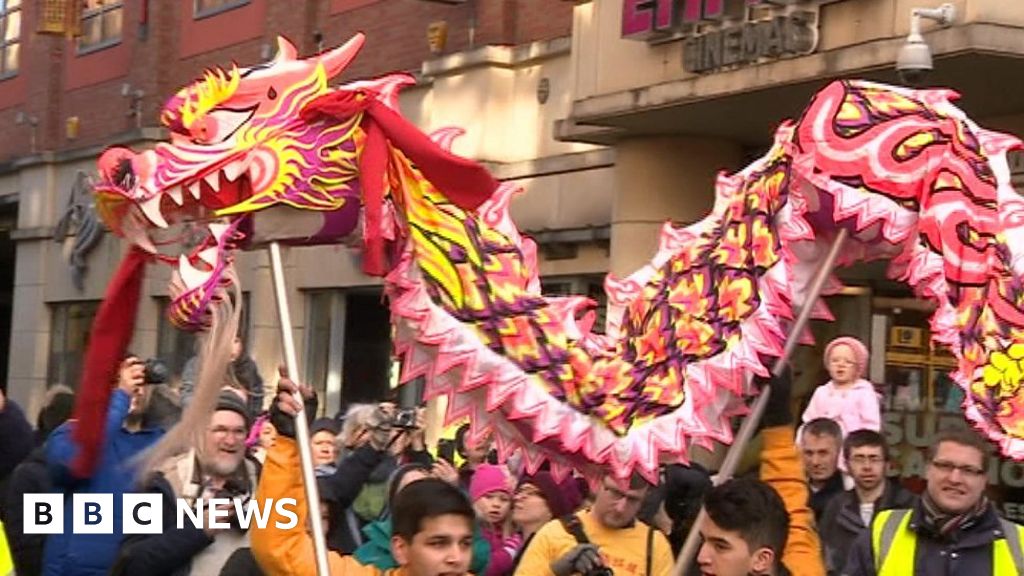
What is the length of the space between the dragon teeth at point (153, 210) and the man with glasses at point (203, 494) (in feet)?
4.11

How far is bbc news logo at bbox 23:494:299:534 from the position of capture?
7000mm

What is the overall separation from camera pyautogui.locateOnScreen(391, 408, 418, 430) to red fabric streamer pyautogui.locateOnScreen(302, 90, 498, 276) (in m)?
3.08

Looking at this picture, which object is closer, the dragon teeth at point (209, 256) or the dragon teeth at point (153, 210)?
the dragon teeth at point (153, 210)

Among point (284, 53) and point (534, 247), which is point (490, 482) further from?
point (284, 53)

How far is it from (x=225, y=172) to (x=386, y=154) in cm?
43

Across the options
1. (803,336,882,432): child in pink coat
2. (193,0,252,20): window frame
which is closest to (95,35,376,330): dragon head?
(803,336,882,432): child in pink coat

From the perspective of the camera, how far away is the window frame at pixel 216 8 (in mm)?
24828

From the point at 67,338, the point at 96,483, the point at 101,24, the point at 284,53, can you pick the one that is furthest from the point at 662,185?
the point at 101,24

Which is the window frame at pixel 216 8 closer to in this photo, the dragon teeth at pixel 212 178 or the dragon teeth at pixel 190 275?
the dragon teeth at pixel 190 275

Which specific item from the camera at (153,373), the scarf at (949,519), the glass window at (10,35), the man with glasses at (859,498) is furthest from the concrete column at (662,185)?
the glass window at (10,35)

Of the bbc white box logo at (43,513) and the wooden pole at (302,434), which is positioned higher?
the wooden pole at (302,434)

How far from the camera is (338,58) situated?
5.89 metres

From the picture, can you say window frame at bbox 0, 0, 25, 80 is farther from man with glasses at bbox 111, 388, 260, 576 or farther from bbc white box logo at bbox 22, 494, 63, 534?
man with glasses at bbox 111, 388, 260, 576

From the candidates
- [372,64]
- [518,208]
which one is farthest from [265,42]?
[518,208]
